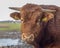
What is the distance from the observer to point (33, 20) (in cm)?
318

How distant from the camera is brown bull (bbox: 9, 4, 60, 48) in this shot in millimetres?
3158

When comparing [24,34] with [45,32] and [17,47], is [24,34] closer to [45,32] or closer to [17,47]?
[45,32]

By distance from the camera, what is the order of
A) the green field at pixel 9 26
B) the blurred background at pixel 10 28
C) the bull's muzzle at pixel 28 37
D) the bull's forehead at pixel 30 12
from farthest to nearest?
the green field at pixel 9 26 → the blurred background at pixel 10 28 → the bull's forehead at pixel 30 12 → the bull's muzzle at pixel 28 37

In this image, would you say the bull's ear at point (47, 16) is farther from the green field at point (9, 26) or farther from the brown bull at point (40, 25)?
the green field at point (9, 26)

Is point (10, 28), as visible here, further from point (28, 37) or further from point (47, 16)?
point (28, 37)

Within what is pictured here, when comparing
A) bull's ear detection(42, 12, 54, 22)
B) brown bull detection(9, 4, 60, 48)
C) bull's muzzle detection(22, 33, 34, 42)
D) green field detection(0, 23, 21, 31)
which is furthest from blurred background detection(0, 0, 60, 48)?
bull's muzzle detection(22, 33, 34, 42)

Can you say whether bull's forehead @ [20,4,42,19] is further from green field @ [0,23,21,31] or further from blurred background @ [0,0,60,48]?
green field @ [0,23,21,31]

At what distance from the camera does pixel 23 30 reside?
10.5 ft

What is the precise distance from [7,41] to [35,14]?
1927 mm

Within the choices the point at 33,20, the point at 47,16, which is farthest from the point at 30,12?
the point at 47,16

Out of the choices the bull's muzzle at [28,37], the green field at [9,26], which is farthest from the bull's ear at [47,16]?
A: the green field at [9,26]

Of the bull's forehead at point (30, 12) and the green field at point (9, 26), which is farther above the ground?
the bull's forehead at point (30, 12)

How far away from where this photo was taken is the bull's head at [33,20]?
313 cm

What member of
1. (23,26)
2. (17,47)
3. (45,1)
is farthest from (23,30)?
(45,1)
